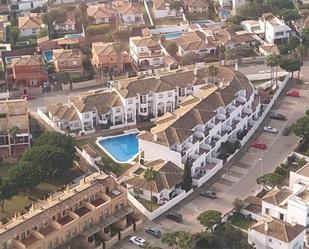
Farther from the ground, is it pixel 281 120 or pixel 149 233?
pixel 281 120

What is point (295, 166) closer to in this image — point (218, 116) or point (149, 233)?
point (218, 116)

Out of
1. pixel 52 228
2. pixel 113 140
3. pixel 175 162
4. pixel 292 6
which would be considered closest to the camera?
pixel 52 228

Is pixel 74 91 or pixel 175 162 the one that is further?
pixel 74 91

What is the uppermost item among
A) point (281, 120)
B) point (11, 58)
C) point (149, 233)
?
point (11, 58)

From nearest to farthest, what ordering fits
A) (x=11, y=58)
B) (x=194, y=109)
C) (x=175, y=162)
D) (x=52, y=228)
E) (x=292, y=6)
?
(x=52, y=228) < (x=175, y=162) < (x=194, y=109) < (x=11, y=58) < (x=292, y=6)

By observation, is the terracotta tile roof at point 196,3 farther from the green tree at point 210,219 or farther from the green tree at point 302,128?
the green tree at point 210,219

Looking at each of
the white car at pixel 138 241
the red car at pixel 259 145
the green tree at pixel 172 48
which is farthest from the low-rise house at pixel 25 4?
Result: the white car at pixel 138 241

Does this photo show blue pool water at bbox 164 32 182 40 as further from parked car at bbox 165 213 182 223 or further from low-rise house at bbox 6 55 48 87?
parked car at bbox 165 213 182 223

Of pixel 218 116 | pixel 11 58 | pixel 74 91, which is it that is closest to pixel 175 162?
pixel 218 116
